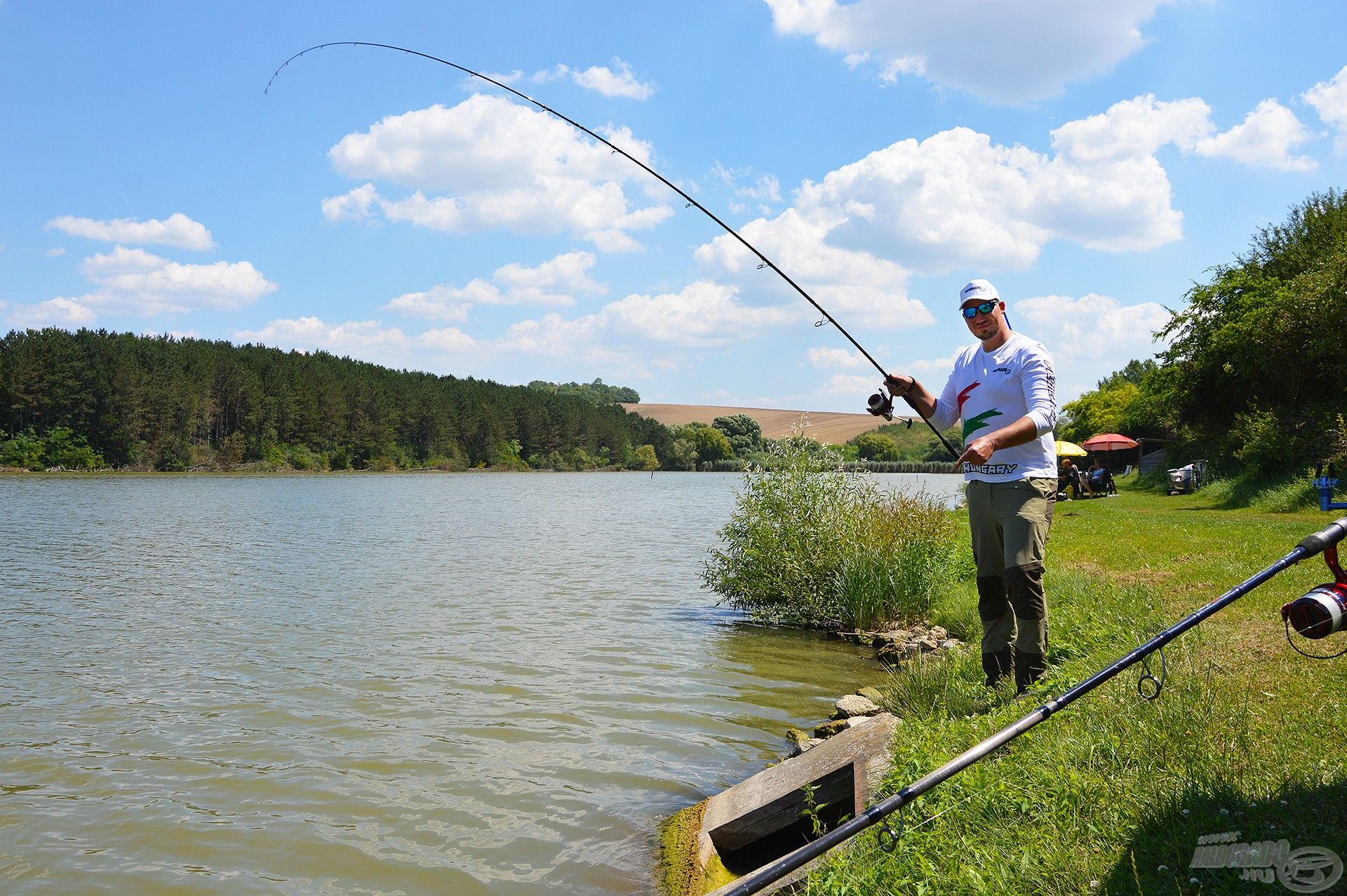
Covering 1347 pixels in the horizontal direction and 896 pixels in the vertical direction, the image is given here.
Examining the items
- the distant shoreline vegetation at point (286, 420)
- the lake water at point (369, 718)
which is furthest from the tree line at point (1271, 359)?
the distant shoreline vegetation at point (286, 420)

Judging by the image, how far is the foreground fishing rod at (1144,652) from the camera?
281 centimetres

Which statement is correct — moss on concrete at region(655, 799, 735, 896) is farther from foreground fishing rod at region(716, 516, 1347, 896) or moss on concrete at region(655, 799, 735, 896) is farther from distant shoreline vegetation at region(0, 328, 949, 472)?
Answer: distant shoreline vegetation at region(0, 328, 949, 472)

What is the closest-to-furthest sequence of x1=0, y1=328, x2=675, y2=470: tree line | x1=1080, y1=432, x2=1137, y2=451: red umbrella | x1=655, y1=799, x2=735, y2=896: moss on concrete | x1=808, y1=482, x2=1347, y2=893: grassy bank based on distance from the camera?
x1=808, y1=482, x2=1347, y2=893: grassy bank
x1=655, y1=799, x2=735, y2=896: moss on concrete
x1=1080, y1=432, x2=1137, y2=451: red umbrella
x1=0, y1=328, x2=675, y2=470: tree line

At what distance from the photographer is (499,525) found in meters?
35.2

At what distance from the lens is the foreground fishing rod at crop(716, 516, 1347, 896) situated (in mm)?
2809

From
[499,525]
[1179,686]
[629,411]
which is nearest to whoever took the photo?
[1179,686]

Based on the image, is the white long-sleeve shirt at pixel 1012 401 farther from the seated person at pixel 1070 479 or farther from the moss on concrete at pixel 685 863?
the seated person at pixel 1070 479

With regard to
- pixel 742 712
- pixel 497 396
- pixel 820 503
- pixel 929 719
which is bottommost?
pixel 742 712

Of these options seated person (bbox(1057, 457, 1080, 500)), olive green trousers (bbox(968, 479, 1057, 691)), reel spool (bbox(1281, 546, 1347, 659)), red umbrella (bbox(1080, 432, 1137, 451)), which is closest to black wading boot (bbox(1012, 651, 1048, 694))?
olive green trousers (bbox(968, 479, 1057, 691))

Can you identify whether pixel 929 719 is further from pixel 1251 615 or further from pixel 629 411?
pixel 629 411

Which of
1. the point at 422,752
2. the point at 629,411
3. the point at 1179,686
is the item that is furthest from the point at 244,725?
the point at 629,411

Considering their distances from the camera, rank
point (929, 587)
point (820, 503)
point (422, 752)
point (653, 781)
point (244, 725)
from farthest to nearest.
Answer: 1. point (820, 503)
2. point (929, 587)
3. point (244, 725)
4. point (422, 752)
5. point (653, 781)

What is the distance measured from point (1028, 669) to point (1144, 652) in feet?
7.78

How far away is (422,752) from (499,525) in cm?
2749
